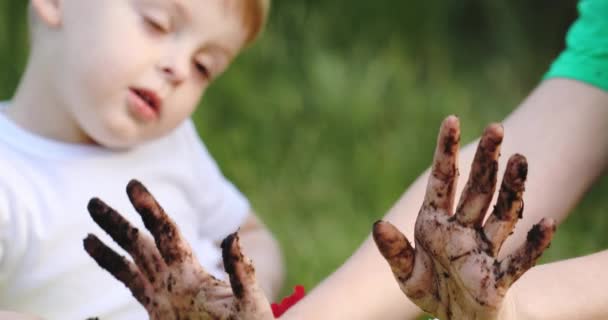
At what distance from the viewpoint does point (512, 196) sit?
0.99 m

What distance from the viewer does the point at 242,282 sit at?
0.99 m

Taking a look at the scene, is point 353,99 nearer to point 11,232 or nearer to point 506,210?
point 11,232

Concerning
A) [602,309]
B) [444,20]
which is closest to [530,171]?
[602,309]

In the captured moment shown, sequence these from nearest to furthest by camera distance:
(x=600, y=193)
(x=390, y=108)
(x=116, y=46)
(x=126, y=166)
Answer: (x=116, y=46) < (x=126, y=166) < (x=600, y=193) < (x=390, y=108)

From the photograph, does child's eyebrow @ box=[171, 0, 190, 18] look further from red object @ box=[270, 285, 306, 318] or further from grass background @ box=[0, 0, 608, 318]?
grass background @ box=[0, 0, 608, 318]

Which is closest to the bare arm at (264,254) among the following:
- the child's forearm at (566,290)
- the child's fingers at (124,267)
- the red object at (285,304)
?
the red object at (285,304)

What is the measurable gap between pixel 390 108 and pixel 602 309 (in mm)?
1584

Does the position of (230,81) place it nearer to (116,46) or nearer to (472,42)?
(472,42)

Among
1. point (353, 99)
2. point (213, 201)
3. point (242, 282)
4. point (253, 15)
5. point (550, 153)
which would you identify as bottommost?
point (353, 99)

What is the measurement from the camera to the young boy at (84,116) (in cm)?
137

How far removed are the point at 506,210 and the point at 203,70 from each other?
1.93ft

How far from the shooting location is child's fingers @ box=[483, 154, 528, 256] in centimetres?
99

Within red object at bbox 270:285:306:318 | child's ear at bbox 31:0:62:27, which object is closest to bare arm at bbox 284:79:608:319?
red object at bbox 270:285:306:318

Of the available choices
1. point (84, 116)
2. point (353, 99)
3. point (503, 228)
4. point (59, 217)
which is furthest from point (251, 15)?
point (353, 99)
